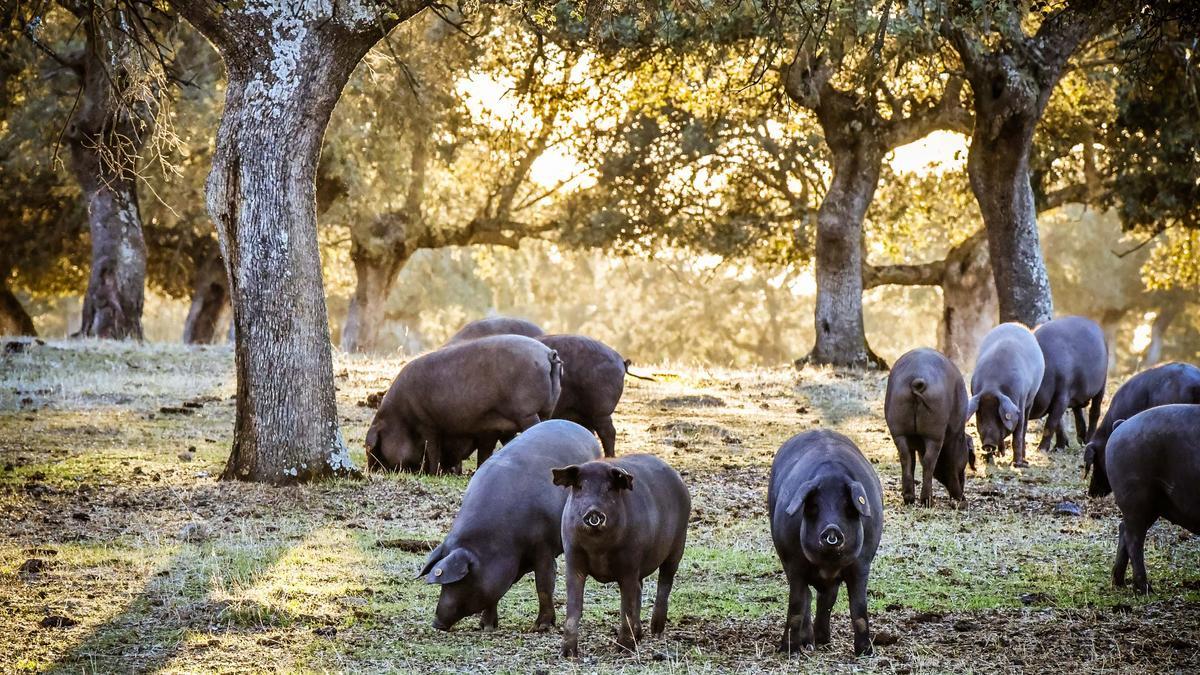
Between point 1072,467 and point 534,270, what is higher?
point 534,270

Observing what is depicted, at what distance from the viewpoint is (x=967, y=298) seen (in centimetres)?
2931

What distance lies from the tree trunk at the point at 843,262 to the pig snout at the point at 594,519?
17871mm

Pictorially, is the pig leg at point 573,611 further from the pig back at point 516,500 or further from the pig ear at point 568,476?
the pig back at point 516,500

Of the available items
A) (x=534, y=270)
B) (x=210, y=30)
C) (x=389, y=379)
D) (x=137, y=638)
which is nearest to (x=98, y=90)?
(x=389, y=379)

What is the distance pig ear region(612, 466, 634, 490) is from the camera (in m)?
6.29

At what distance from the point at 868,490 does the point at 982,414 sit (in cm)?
650

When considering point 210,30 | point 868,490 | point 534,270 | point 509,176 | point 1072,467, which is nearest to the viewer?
→ point 868,490

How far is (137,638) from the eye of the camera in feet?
22.0

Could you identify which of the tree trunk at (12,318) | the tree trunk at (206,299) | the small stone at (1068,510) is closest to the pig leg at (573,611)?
the small stone at (1068,510)

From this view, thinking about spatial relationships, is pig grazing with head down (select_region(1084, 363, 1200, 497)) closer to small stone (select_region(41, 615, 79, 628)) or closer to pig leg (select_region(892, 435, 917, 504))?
pig leg (select_region(892, 435, 917, 504))

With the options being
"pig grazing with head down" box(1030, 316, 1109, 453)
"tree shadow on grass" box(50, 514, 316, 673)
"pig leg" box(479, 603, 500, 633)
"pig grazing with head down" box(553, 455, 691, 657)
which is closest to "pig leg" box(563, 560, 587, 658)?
"pig grazing with head down" box(553, 455, 691, 657)

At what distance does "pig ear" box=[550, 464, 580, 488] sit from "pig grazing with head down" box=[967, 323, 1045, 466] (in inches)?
258

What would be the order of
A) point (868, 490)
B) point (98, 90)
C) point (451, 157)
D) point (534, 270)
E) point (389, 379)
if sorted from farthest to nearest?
point (534, 270)
point (451, 157)
point (98, 90)
point (389, 379)
point (868, 490)

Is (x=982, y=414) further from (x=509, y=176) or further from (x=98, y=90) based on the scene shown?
(x=509, y=176)
